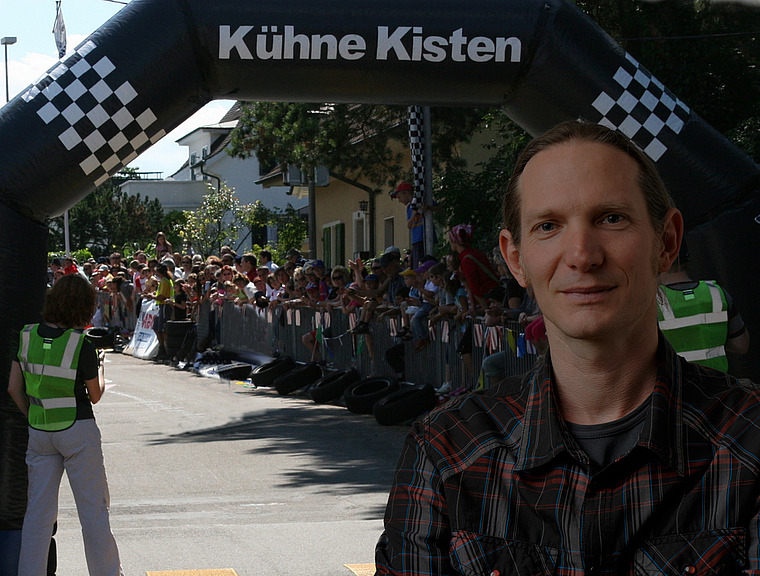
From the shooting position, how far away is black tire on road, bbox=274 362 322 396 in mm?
16062

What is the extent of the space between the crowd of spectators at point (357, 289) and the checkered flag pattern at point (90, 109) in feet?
2.44

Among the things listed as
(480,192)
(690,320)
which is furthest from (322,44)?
(480,192)

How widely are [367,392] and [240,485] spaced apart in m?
4.91

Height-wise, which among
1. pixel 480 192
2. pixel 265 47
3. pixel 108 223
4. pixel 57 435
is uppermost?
pixel 108 223

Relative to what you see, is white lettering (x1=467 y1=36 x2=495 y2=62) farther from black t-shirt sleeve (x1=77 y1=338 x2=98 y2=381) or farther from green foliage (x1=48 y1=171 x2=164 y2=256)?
green foliage (x1=48 y1=171 x2=164 y2=256)

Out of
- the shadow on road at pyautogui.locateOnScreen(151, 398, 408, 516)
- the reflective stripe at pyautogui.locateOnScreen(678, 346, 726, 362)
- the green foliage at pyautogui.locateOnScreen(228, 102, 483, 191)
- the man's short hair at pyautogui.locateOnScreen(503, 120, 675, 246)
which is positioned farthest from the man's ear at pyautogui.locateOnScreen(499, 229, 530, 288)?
the green foliage at pyautogui.locateOnScreen(228, 102, 483, 191)

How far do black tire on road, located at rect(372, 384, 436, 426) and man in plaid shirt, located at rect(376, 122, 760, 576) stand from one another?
10.3 metres

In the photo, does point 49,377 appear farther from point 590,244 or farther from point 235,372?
point 235,372

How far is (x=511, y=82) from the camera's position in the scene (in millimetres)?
6328

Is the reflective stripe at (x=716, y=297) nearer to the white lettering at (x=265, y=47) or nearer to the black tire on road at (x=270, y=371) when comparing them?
the white lettering at (x=265, y=47)

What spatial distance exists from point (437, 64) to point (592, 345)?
15.2 feet

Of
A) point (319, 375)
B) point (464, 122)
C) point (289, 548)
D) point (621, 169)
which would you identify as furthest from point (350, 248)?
point (621, 169)

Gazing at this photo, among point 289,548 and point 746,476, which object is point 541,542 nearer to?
point 746,476

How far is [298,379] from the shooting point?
16.1 meters
